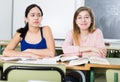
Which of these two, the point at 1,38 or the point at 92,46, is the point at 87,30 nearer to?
the point at 92,46

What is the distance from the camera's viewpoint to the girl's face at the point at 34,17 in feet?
10.3

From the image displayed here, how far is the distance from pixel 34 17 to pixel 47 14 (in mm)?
2372

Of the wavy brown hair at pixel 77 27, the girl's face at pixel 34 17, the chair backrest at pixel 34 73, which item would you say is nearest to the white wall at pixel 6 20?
the girl's face at pixel 34 17

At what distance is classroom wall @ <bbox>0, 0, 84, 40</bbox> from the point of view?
5438 millimetres

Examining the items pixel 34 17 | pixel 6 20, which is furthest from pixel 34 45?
pixel 6 20

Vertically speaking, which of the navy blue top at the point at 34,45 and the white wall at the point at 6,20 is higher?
the white wall at the point at 6,20

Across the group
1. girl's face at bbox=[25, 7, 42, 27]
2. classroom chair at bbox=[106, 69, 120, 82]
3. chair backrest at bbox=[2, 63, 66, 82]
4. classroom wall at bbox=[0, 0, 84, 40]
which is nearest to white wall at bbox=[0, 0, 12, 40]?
classroom wall at bbox=[0, 0, 84, 40]

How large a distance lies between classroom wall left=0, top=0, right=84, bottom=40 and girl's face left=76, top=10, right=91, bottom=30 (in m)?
2.34

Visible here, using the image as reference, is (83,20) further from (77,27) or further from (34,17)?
(34,17)

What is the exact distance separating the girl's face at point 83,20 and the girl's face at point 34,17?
47 cm

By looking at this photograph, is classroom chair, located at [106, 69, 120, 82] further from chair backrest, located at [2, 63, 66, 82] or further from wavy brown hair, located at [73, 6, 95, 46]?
wavy brown hair, located at [73, 6, 95, 46]

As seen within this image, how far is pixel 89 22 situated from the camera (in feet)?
10.1

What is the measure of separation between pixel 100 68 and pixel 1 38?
3651 mm

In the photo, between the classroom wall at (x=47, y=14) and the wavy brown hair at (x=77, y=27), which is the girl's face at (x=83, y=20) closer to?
the wavy brown hair at (x=77, y=27)
